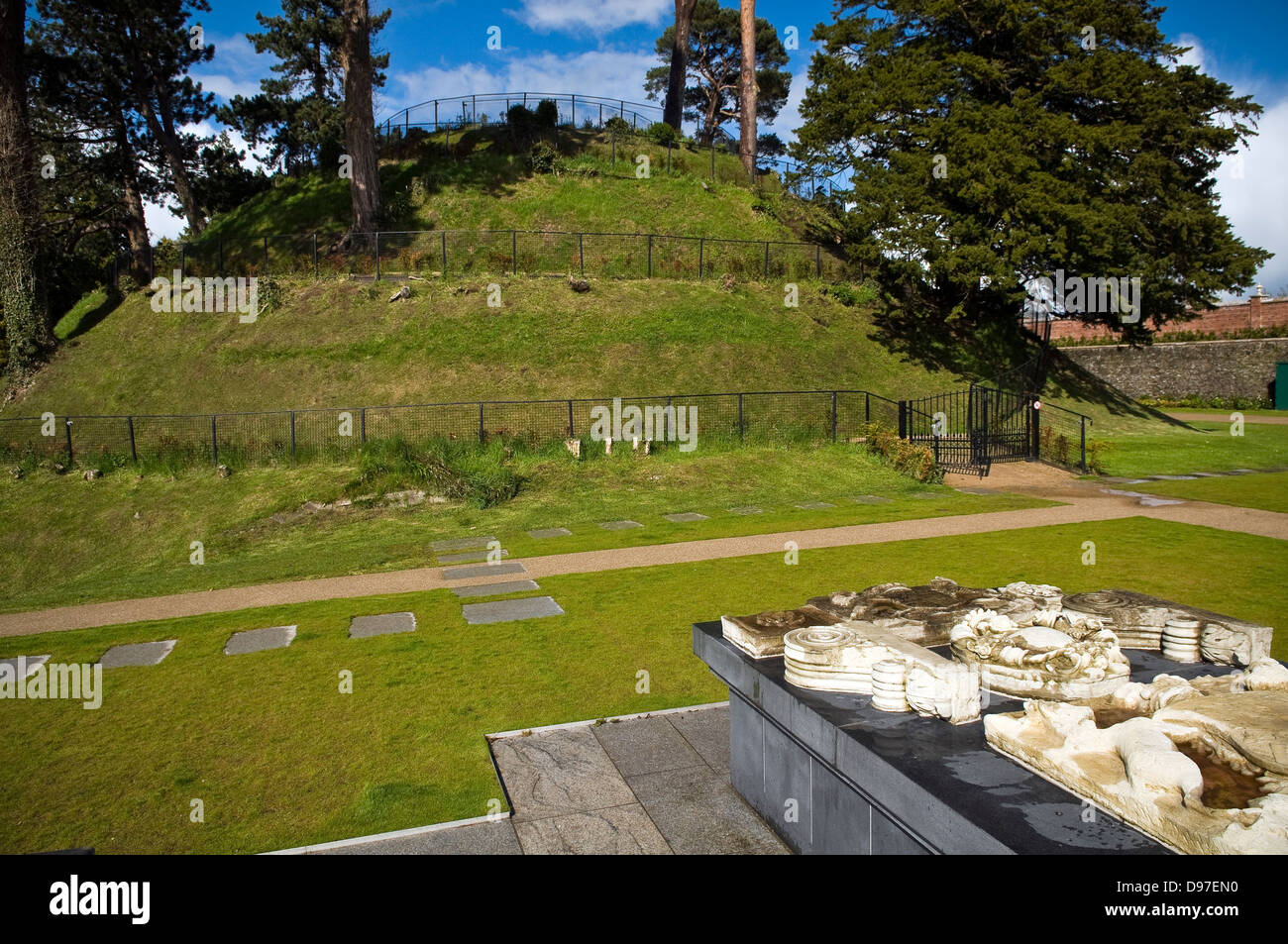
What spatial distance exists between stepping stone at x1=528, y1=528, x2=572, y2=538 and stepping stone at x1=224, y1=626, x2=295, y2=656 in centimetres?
613

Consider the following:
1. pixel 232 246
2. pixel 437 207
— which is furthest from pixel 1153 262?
pixel 232 246

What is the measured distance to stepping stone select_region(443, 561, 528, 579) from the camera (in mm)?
11766

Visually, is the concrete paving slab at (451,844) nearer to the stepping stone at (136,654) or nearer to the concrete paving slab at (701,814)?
the concrete paving slab at (701,814)

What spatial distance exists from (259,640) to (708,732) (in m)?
5.62

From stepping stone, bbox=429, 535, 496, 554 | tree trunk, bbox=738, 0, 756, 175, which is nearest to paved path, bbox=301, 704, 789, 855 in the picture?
stepping stone, bbox=429, 535, 496, 554

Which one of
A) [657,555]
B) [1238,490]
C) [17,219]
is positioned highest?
[17,219]

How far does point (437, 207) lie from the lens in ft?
114

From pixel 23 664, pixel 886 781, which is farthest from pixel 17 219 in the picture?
pixel 886 781

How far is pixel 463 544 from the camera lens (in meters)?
14.4

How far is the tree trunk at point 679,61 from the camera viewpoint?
3850 centimetres

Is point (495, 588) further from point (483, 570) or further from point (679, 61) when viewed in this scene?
point (679, 61)

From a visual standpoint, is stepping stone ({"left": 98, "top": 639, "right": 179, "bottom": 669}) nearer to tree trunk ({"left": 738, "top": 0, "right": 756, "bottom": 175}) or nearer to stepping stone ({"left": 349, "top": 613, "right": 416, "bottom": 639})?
stepping stone ({"left": 349, "top": 613, "right": 416, "bottom": 639})

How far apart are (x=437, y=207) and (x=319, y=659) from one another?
30.7 m
